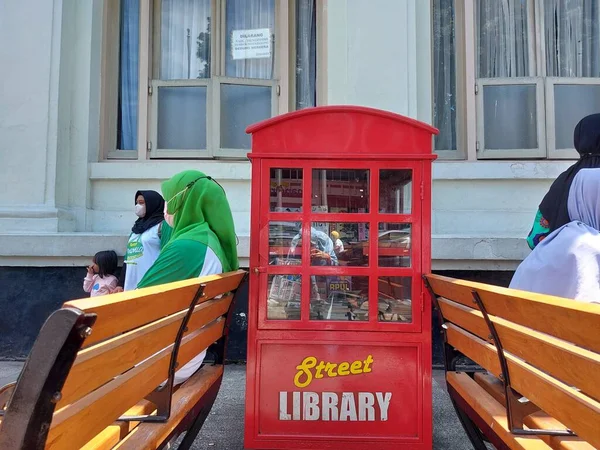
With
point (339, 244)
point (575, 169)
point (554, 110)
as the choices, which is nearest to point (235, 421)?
point (339, 244)

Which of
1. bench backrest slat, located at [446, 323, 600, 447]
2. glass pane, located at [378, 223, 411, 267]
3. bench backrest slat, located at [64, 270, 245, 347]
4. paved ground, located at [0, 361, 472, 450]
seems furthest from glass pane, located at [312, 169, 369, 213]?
paved ground, located at [0, 361, 472, 450]

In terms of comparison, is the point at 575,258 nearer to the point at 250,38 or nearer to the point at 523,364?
the point at 523,364

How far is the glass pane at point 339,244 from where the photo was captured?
2715 mm

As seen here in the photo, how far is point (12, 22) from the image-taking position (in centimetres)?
477

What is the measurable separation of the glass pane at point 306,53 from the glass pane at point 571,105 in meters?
2.70

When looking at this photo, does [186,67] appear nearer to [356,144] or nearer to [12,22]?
[12,22]

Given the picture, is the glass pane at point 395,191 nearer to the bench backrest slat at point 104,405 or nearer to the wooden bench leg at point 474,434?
the wooden bench leg at point 474,434

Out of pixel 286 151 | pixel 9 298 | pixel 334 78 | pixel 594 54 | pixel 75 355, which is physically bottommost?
pixel 9 298

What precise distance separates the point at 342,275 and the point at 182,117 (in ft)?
11.1

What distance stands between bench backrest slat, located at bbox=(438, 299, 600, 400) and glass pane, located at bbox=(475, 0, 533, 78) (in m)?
3.99

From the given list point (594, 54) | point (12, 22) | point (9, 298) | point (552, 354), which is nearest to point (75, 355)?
point (552, 354)

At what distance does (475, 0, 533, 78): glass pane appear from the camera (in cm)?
525

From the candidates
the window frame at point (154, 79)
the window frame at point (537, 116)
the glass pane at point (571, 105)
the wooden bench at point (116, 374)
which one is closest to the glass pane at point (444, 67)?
the window frame at point (537, 116)

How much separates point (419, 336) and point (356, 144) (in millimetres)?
1146
